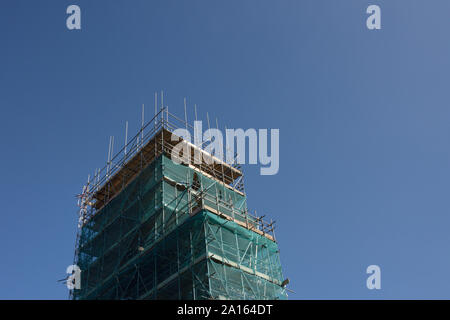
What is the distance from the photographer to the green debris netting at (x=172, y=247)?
24.6 m

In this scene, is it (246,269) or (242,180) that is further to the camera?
(242,180)

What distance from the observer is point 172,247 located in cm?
2653

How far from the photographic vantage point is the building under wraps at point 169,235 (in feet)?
81.5

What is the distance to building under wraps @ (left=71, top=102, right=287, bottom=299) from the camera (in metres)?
24.8

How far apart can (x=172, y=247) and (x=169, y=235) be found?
76 cm

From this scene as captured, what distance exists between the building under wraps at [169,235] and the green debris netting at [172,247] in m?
0.05

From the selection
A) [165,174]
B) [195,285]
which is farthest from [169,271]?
[165,174]

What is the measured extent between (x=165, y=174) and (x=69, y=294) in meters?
9.66

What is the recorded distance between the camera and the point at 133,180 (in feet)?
Result: 108

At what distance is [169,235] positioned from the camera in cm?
2625

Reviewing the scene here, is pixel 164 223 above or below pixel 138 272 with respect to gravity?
above
